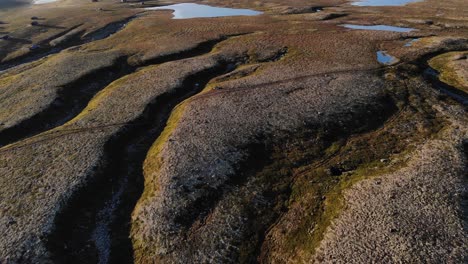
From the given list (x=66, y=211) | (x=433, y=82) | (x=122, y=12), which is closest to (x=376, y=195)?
(x=66, y=211)

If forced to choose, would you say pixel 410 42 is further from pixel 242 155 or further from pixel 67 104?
pixel 67 104

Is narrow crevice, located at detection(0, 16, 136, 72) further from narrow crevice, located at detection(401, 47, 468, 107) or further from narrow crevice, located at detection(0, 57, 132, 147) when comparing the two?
narrow crevice, located at detection(401, 47, 468, 107)

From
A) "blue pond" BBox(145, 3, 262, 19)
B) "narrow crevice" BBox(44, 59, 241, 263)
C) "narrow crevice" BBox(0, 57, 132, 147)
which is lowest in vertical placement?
"narrow crevice" BBox(44, 59, 241, 263)

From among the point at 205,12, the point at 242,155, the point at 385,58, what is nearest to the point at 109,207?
the point at 242,155

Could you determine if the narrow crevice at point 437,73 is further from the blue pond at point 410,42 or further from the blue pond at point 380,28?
the blue pond at point 380,28

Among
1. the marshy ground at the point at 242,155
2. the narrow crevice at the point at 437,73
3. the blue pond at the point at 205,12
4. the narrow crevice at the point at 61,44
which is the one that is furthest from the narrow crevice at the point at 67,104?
the blue pond at the point at 205,12

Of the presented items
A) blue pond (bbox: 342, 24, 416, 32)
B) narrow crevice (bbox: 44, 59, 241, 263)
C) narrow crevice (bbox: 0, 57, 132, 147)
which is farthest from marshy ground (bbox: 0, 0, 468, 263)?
blue pond (bbox: 342, 24, 416, 32)
